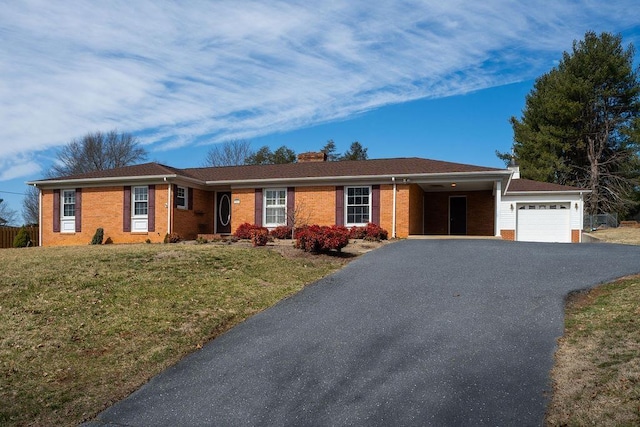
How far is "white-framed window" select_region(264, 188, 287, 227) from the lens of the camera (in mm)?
21281

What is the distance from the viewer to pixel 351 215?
2036 cm

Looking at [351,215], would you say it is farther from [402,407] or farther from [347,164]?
[402,407]

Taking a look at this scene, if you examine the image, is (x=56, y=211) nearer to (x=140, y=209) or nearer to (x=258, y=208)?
(x=140, y=209)

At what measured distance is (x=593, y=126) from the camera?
35031 millimetres

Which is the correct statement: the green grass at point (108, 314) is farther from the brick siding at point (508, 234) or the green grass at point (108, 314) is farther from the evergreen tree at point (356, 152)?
the evergreen tree at point (356, 152)

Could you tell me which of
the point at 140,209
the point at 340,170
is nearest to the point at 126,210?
the point at 140,209

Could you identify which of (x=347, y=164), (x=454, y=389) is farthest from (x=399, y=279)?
(x=347, y=164)

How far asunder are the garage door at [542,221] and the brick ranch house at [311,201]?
0.04m

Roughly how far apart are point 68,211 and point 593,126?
3345 cm

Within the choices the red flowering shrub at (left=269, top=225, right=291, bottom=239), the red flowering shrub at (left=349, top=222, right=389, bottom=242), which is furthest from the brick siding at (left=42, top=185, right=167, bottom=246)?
the red flowering shrub at (left=349, top=222, right=389, bottom=242)

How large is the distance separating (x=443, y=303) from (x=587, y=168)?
32.3 meters

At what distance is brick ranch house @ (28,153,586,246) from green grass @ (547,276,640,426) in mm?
12200

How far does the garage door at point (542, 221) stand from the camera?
74.7 ft

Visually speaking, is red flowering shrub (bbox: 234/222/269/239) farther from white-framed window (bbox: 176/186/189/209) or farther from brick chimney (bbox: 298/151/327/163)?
brick chimney (bbox: 298/151/327/163)
